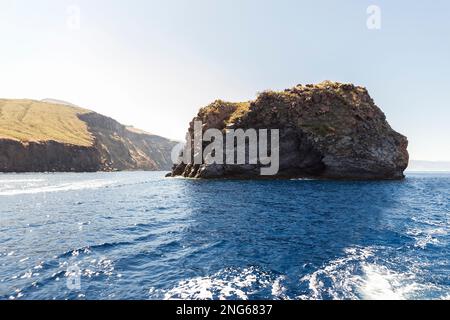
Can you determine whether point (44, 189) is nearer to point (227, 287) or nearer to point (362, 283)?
point (227, 287)

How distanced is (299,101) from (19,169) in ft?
543

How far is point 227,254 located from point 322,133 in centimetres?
7263

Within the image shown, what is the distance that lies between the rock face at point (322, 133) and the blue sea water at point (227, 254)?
159ft

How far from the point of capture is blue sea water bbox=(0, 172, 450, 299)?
1359cm

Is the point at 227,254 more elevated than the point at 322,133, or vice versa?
the point at 322,133

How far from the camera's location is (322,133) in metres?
84.0

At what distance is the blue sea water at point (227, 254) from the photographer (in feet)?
44.6

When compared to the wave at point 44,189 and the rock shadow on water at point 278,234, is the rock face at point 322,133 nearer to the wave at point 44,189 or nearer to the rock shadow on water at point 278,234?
the wave at point 44,189

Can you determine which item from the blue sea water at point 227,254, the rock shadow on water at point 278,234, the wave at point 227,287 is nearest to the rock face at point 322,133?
the rock shadow on water at point 278,234

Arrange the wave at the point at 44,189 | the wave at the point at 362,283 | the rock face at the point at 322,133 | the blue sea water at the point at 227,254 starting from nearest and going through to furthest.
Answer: the wave at the point at 362,283
the blue sea water at the point at 227,254
the wave at the point at 44,189
the rock face at the point at 322,133

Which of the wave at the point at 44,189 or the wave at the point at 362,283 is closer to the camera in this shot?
the wave at the point at 362,283

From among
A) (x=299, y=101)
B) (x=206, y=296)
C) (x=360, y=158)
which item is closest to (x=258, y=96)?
(x=299, y=101)

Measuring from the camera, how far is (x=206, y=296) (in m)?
12.9

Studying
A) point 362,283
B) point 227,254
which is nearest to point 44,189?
point 227,254
